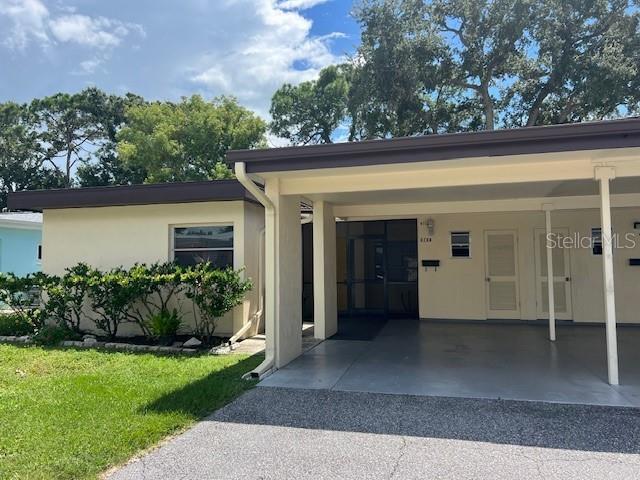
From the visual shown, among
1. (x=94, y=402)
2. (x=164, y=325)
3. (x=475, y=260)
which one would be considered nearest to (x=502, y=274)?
(x=475, y=260)

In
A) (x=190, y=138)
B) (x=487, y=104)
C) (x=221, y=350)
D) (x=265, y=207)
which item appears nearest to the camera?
(x=265, y=207)

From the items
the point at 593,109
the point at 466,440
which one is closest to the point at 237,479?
the point at 466,440

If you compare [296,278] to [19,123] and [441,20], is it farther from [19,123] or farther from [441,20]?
[19,123]

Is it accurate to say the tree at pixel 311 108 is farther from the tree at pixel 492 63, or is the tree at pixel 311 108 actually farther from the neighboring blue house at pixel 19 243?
the neighboring blue house at pixel 19 243

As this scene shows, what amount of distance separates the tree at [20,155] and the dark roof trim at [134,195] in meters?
23.7

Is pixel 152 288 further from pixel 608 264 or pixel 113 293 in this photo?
pixel 608 264

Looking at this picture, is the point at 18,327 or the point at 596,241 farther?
the point at 596,241

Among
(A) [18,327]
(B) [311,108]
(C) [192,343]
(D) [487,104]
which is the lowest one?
(C) [192,343]

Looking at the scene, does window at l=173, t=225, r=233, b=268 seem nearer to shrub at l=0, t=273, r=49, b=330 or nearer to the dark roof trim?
the dark roof trim

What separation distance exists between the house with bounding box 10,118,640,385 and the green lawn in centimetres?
99

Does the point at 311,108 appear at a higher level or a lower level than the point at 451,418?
higher

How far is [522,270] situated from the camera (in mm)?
10289

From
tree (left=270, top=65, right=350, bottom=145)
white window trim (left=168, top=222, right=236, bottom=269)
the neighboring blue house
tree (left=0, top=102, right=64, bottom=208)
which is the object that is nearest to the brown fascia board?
white window trim (left=168, top=222, right=236, bottom=269)

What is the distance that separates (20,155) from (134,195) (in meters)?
26.0
